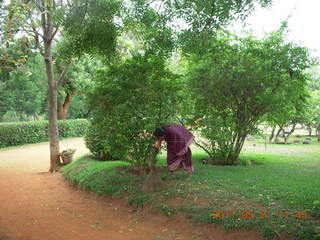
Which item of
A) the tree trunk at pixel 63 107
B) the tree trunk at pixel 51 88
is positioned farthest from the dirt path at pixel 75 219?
the tree trunk at pixel 63 107

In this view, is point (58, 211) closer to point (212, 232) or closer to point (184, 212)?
point (184, 212)

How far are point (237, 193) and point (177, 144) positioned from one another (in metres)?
1.89

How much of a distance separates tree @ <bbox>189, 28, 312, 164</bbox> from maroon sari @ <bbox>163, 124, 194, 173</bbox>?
4.58 ft

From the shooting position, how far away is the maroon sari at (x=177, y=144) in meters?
7.20

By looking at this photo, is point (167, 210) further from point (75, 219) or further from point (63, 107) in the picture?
point (63, 107)

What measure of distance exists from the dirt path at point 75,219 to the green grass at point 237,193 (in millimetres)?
234

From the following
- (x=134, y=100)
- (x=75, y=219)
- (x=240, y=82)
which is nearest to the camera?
(x=75, y=219)

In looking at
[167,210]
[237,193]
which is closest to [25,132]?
[167,210]

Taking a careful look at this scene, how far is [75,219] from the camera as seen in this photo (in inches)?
247

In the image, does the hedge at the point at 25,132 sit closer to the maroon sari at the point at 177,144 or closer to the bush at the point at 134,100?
the bush at the point at 134,100

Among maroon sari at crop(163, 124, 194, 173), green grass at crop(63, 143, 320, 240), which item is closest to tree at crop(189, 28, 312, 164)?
green grass at crop(63, 143, 320, 240)

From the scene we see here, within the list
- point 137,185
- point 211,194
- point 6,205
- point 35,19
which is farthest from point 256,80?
point 35,19

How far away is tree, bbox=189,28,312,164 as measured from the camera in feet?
27.5

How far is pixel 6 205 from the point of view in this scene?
7.28 m
